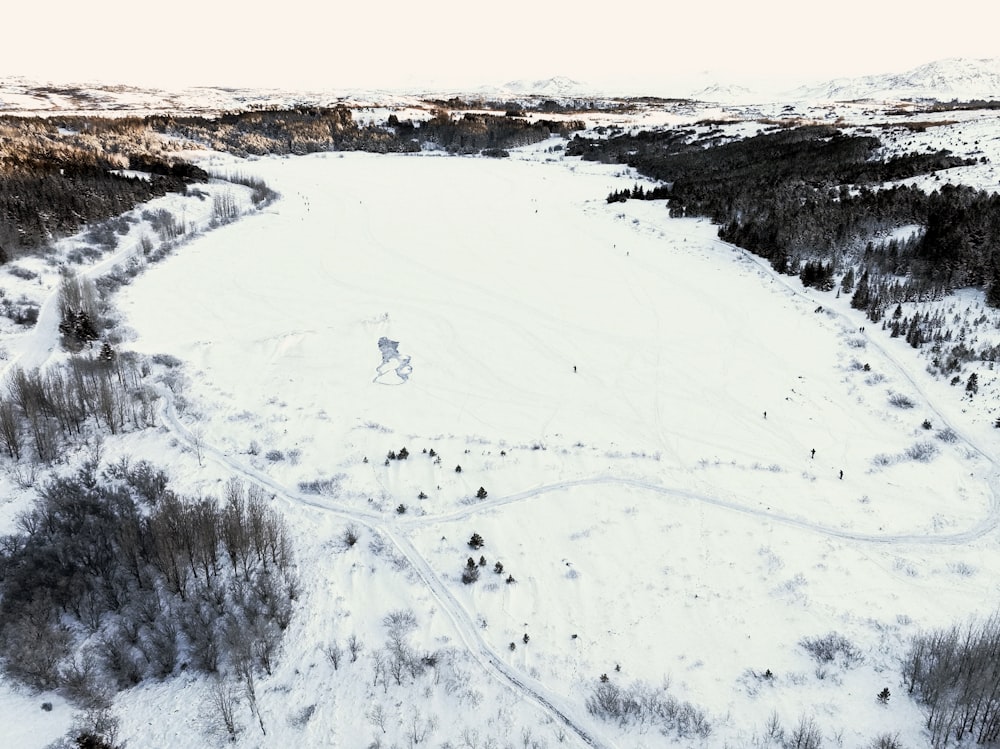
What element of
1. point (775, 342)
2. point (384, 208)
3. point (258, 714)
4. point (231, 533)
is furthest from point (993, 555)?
point (384, 208)

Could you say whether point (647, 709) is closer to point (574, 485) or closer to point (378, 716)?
point (378, 716)

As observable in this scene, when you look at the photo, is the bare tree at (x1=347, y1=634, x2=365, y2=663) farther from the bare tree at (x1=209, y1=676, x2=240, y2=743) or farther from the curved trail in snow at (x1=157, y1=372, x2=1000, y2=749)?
the bare tree at (x1=209, y1=676, x2=240, y2=743)

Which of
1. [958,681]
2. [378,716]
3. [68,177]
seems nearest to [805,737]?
[958,681]

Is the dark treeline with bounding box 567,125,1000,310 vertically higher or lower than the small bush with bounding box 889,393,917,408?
higher

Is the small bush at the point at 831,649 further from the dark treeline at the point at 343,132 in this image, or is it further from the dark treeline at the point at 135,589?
the dark treeline at the point at 343,132

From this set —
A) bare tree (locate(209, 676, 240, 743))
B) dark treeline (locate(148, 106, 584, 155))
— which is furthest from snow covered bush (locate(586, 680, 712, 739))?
dark treeline (locate(148, 106, 584, 155))
